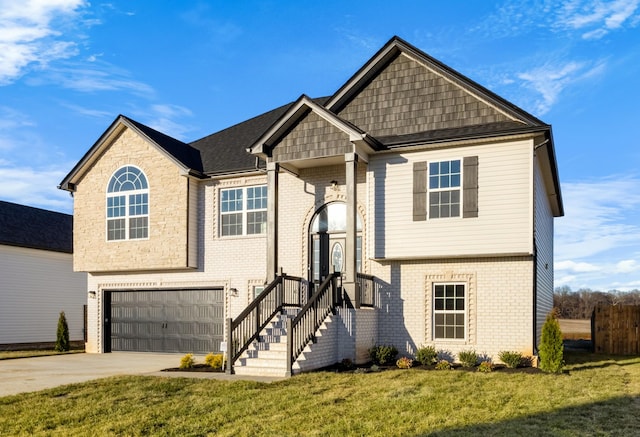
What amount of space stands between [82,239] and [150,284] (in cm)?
311

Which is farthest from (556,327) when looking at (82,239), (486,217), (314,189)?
(82,239)

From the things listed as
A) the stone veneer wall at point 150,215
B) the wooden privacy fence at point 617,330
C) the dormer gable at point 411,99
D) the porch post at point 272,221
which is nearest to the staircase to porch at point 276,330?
the porch post at point 272,221

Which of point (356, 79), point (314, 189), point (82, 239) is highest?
point (356, 79)

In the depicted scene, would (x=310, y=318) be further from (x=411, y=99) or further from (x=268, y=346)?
(x=411, y=99)

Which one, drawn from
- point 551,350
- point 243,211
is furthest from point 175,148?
point 551,350

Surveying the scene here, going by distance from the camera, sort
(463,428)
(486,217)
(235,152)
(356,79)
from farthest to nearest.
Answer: (235,152) < (356,79) < (486,217) < (463,428)

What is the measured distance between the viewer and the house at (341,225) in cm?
1543

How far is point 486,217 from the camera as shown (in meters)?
15.5

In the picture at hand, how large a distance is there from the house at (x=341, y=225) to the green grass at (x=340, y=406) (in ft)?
7.55

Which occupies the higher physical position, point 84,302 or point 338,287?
point 338,287

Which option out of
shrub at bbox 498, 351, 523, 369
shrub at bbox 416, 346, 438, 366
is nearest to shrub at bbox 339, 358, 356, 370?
shrub at bbox 416, 346, 438, 366

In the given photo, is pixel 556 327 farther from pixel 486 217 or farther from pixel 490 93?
pixel 490 93

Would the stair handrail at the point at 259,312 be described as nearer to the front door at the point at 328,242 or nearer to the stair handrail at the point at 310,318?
the front door at the point at 328,242

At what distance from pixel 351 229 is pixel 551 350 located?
18.7ft
